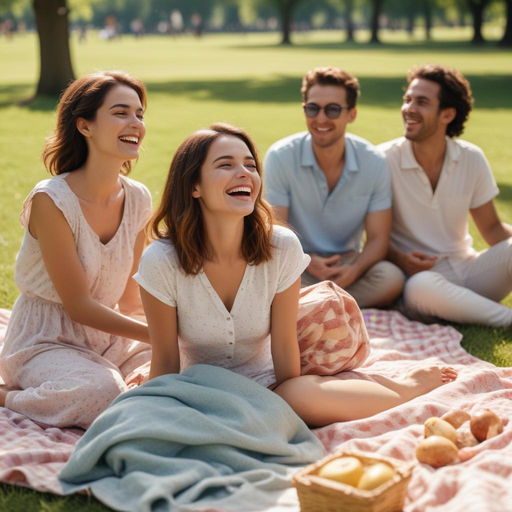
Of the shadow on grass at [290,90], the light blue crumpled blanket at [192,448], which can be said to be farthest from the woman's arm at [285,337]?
the shadow on grass at [290,90]

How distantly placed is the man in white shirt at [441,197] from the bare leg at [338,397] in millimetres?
1945

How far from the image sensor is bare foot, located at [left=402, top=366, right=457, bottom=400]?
14.5 feet

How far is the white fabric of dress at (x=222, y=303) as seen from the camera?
4.05m

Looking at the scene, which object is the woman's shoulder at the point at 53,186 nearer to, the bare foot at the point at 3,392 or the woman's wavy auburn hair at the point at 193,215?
the woman's wavy auburn hair at the point at 193,215

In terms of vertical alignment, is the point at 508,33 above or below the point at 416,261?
above

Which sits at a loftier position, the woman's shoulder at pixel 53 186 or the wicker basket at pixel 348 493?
the woman's shoulder at pixel 53 186

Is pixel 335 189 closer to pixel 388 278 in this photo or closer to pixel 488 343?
pixel 388 278

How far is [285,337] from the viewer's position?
4141 mm

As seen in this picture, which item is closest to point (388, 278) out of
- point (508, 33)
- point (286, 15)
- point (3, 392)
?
point (3, 392)

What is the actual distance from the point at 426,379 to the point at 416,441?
738 millimetres

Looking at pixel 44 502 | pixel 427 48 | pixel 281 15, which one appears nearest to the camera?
pixel 44 502

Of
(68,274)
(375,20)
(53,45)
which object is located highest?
(375,20)

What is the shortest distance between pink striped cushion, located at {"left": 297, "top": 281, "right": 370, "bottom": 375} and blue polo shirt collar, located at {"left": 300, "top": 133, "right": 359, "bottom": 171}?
6.43ft

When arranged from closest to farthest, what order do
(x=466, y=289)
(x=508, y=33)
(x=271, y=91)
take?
1. (x=466, y=289)
2. (x=271, y=91)
3. (x=508, y=33)
